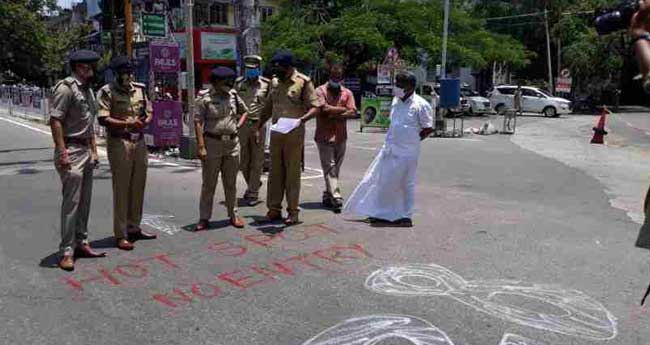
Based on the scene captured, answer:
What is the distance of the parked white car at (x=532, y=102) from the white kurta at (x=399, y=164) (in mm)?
28042

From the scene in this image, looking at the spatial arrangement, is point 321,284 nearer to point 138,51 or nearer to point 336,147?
point 336,147

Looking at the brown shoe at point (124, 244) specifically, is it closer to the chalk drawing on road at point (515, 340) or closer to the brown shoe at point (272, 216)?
the brown shoe at point (272, 216)

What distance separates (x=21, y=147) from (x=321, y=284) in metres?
12.4

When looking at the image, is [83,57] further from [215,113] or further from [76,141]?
[215,113]

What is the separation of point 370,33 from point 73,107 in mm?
24451

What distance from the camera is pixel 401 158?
22.6 feet

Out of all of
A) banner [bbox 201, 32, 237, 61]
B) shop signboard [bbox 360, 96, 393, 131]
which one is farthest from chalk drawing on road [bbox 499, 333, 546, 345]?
banner [bbox 201, 32, 237, 61]

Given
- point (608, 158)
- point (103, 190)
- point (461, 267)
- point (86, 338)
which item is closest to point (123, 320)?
point (86, 338)

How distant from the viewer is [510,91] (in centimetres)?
3562

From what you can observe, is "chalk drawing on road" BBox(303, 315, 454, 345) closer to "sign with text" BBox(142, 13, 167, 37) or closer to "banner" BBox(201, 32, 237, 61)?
"sign with text" BBox(142, 13, 167, 37)

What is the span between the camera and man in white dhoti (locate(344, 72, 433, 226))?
684 centimetres

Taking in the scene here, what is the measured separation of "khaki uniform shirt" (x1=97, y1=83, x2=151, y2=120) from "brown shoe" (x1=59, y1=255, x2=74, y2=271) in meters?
1.31

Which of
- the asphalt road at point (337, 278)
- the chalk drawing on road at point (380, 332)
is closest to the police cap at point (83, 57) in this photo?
the asphalt road at point (337, 278)

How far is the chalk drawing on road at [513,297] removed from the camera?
4.18 metres
